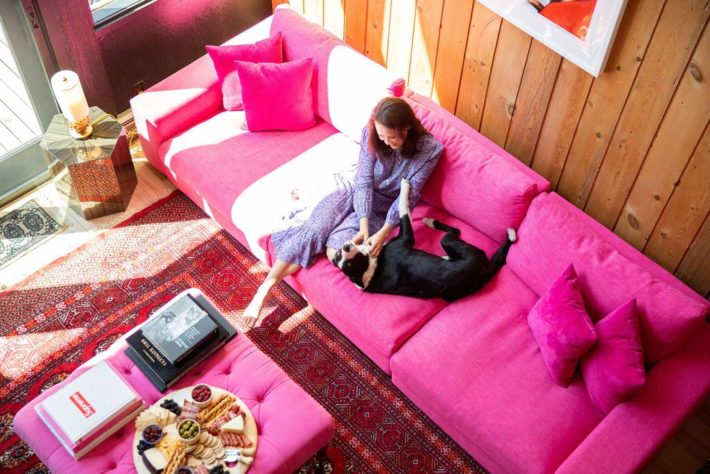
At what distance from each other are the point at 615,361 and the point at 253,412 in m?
1.31

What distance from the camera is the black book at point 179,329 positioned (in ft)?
8.66

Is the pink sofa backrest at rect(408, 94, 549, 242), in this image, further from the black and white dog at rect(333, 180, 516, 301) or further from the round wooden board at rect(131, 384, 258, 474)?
the round wooden board at rect(131, 384, 258, 474)

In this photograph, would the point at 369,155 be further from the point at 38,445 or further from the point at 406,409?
the point at 38,445

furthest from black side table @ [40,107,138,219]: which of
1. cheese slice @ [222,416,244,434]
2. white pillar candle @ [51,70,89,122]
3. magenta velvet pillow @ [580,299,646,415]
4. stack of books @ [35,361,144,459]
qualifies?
magenta velvet pillow @ [580,299,646,415]

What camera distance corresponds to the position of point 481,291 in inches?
117

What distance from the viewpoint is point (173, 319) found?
2.73 metres

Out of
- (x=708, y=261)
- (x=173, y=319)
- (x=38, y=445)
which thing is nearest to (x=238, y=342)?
(x=173, y=319)

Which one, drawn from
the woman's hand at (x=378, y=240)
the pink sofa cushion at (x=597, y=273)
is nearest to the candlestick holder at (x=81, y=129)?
the woman's hand at (x=378, y=240)

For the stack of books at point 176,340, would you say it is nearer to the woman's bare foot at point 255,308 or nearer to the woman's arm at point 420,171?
the woman's bare foot at point 255,308

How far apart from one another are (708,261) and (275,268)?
179cm

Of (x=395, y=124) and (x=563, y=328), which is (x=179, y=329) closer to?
(x=395, y=124)

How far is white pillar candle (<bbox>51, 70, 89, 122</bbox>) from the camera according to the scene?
3.27 meters

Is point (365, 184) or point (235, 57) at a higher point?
point (235, 57)

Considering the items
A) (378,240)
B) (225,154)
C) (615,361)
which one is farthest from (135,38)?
(615,361)
